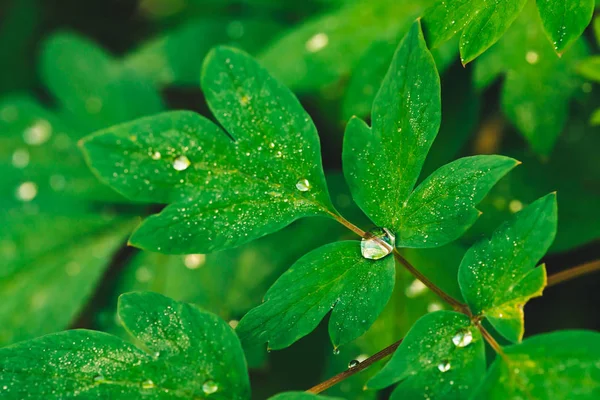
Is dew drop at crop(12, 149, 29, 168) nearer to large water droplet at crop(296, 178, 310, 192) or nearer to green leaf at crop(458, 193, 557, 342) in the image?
large water droplet at crop(296, 178, 310, 192)

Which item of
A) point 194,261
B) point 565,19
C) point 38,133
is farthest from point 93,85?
point 565,19

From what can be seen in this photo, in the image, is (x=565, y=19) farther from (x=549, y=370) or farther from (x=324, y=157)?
(x=324, y=157)

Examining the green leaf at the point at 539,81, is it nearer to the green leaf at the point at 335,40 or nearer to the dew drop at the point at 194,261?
the green leaf at the point at 335,40

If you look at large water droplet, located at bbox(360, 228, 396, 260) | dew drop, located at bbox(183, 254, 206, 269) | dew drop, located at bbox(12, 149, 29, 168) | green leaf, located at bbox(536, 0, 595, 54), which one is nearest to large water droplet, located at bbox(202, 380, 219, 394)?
large water droplet, located at bbox(360, 228, 396, 260)

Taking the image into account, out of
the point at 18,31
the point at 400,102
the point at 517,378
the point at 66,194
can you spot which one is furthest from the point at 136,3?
the point at 517,378

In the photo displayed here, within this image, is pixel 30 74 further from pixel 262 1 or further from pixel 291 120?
pixel 291 120

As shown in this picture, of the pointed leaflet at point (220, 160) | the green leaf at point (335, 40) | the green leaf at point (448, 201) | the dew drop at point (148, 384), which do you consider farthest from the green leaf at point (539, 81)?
the dew drop at point (148, 384)

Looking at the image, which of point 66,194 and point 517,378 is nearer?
point 517,378
